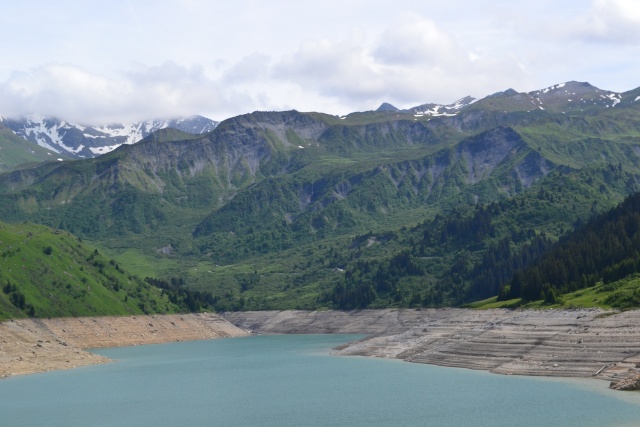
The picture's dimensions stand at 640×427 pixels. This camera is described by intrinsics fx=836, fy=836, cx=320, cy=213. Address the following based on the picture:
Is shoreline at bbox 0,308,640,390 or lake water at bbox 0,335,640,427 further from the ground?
shoreline at bbox 0,308,640,390

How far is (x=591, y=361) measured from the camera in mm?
107125

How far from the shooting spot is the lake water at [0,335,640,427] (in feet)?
293

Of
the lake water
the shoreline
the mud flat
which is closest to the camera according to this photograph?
the lake water

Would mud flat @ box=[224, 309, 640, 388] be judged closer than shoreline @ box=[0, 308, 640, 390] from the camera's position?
Yes

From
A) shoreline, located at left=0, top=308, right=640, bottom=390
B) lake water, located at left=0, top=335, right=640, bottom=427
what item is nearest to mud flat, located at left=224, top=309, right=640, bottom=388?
shoreline, located at left=0, top=308, right=640, bottom=390

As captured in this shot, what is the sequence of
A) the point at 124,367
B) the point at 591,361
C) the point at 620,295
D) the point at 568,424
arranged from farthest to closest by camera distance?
the point at 124,367
the point at 620,295
the point at 591,361
the point at 568,424

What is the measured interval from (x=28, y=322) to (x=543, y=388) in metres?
130

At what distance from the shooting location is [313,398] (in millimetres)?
109812

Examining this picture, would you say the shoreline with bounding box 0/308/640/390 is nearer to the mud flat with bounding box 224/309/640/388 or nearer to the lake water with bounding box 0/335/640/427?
the mud flat with bounding box 224/309/640/388

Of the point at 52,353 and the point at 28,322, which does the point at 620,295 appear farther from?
the point at 28,322

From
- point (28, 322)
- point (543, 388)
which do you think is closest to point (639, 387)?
point (543, 388)

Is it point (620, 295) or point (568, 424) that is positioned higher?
point (620, 295)

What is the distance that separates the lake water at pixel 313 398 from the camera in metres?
89.4

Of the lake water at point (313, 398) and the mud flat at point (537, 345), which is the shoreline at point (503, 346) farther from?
the lake water at point (313, 398)
